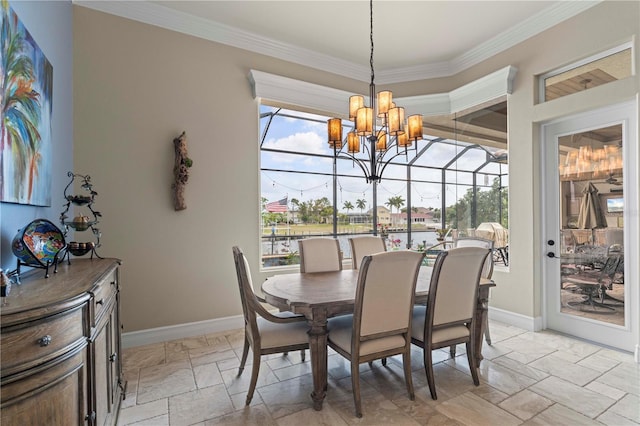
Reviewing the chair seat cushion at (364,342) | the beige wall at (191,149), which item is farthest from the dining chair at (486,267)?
the chair seat cushion at (364,342)

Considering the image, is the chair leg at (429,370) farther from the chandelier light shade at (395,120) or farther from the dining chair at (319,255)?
the chandelier light shade at (395,120)

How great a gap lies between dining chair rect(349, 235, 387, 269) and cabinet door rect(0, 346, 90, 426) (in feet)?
8.49

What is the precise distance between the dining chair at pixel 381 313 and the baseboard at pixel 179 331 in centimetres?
185

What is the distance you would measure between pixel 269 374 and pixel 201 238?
1693mm

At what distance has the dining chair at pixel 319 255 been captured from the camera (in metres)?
3.32

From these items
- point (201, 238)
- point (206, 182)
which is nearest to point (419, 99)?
point (206, 182)

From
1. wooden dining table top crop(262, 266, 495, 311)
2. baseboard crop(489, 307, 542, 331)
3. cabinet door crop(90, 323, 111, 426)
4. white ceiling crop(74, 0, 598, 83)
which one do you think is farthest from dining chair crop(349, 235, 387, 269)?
white ceiling crop(74, 0, 598, 83)

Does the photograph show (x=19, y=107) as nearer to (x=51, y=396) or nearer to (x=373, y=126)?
(x=51, y=396)

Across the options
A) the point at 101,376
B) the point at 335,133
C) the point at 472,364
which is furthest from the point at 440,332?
the point at 101,376

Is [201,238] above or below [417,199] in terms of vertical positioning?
below

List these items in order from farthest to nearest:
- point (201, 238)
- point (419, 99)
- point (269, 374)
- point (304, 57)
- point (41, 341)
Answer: point (419, 99)
point (304, 57)
point (201, 238)
point (269, 374)
point (41, 341)

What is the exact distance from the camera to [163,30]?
11.3 ft

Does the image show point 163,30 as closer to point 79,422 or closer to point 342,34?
point 342,34

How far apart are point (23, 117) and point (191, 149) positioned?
1.73 meters
